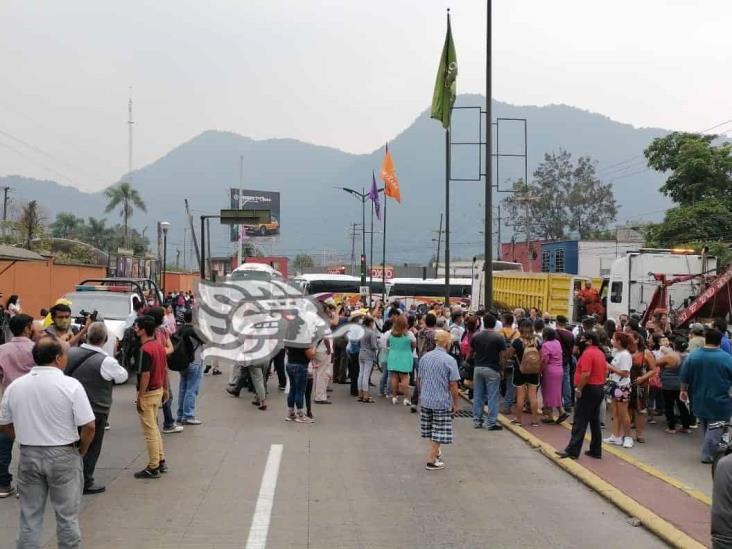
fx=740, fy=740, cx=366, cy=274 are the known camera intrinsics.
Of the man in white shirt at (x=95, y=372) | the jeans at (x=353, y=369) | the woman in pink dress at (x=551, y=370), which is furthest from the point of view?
the jeans at (x=353, y=369)

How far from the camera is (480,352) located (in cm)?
1130

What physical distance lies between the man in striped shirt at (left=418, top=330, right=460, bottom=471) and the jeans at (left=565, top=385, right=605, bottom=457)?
1.73 meters

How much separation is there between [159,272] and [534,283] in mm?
30890

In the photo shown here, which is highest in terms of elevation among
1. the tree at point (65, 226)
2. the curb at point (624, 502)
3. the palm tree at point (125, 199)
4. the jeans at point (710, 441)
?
the palm tree at point (125, 199)

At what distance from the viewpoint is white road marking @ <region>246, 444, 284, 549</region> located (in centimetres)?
614

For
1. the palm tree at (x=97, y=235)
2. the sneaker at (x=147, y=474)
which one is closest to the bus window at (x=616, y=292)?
the sneaker at (x=147, y=474)

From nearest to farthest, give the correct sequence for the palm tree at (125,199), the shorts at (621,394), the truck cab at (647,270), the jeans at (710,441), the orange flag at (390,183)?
the jeans at (710,441) → the shorts at (621,394) → the truck cab at (647,270) → the orange flag at (390,183) → the palm tree at (125,199)

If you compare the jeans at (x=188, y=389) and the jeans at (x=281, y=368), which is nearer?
the jeans at (x=188, y=389)

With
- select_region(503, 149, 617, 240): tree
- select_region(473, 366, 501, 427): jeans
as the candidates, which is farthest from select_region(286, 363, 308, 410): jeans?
select_region(503, 149, 617, 240): tree

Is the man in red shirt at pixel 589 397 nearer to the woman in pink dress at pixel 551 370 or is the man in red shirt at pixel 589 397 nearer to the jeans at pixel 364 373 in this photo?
the woman in pink dress at pixel 551 370

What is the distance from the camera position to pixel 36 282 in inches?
1134

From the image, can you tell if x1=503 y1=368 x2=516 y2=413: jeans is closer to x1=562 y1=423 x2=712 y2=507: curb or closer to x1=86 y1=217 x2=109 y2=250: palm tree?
x1=562 y1=423 x2=712 y2=507: curb

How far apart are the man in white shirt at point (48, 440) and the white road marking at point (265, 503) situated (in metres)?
1.52

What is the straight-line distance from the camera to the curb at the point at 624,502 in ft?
21.0
